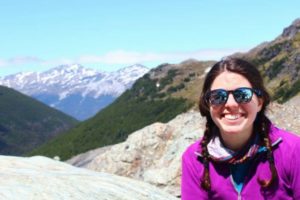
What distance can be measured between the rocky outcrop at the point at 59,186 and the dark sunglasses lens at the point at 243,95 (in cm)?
473

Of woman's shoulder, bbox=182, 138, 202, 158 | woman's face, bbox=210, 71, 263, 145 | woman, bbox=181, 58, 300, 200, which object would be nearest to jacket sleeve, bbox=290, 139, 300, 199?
woman, bbox=181, 58, 300, 200

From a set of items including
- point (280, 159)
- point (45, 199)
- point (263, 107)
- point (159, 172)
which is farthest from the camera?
point (159, 172)

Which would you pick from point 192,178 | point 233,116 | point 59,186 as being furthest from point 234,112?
point 59,186

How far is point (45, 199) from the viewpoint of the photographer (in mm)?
8664

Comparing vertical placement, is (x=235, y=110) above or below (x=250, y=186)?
above

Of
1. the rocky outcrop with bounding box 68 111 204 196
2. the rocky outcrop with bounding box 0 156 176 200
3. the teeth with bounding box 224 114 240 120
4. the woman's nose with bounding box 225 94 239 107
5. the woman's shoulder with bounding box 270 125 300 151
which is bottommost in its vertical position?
the rocky outcrop with bounding box 68 111 204 196

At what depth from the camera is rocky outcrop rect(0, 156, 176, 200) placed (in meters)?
8.77

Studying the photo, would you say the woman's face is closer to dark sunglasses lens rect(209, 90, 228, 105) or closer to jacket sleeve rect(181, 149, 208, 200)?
dark sunglasses lens rect(209, 90, 228, 105)

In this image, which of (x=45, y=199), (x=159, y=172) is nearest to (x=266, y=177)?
(x=45, y=199)

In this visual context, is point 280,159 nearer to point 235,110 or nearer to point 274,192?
point 274,192

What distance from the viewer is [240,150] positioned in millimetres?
5176

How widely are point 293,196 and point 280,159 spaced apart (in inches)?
16.0

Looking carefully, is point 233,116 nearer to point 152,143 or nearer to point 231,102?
point 231,102

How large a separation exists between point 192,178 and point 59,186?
15.2ft
